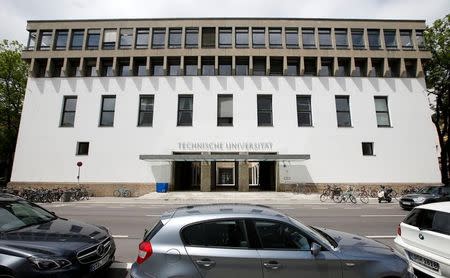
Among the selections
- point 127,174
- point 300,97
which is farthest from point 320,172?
point 127,174

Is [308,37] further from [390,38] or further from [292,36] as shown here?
[390,38]

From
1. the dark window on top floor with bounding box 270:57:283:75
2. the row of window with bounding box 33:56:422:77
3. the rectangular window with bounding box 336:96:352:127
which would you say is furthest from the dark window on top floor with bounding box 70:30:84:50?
the rectangular window with bounding box 336:96:352:127

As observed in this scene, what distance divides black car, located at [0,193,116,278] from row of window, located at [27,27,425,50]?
82.8 ft

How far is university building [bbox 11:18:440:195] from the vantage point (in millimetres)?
25875

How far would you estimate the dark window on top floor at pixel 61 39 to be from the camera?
93.9 ft

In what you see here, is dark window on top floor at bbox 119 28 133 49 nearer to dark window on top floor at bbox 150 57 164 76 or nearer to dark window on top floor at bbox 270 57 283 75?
dark window on top floor at bbox 150 57 164 76

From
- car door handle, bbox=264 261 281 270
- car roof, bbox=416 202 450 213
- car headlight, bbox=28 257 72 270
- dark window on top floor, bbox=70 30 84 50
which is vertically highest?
dark window on top floor, bbox=70 30 84 50

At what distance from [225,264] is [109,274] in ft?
9.70

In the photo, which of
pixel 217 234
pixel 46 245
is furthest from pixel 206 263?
pixel 46 245

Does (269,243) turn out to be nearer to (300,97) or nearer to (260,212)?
(260,212)

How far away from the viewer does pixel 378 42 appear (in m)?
28.1

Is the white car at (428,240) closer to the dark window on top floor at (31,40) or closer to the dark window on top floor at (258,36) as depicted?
the dark window on top floor at (258,36)

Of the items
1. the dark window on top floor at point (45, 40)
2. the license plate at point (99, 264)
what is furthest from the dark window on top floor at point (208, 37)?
the license plate at point (99, 264)

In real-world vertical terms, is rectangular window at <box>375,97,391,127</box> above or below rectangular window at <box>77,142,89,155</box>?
above
